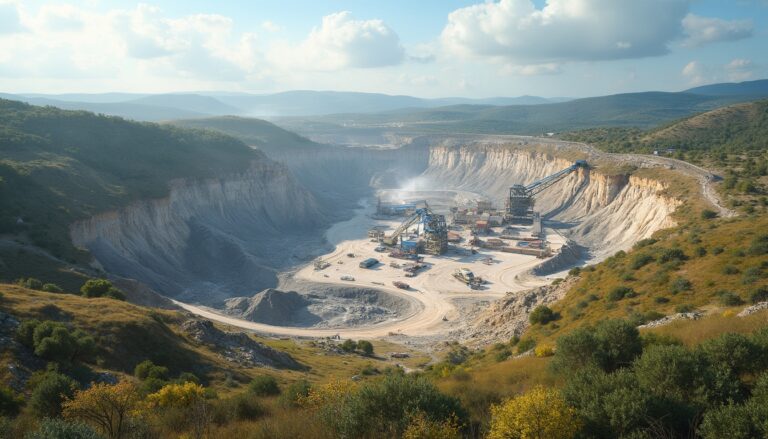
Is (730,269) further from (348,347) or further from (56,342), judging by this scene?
(56,342)

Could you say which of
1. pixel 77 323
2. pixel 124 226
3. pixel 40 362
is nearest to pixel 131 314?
pixel 77 323

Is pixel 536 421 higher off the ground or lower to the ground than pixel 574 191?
higher

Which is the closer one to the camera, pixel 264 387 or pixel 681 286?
pixel 264 387

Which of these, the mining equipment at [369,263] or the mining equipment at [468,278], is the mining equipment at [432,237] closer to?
the mining equipment at [369,263]

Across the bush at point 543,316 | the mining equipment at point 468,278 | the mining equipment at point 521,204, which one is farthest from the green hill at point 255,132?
the bush at point 543,316

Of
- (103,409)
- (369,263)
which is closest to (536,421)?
(103,409)

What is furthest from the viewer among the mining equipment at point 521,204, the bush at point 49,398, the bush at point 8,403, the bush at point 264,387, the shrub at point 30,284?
the mining equipment at point 521,204
